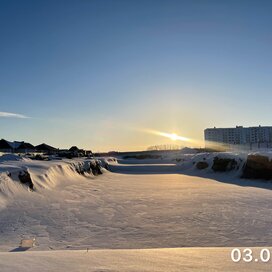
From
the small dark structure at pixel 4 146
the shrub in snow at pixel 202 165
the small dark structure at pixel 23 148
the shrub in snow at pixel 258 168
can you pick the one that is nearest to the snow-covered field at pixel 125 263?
the shrub in snow at pixel 258 168

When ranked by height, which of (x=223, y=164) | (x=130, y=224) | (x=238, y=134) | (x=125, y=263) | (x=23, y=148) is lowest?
(x=130, y=224)

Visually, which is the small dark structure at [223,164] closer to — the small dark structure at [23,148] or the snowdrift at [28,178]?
the snowdrift at [28,178]

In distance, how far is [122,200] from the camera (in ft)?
48.7

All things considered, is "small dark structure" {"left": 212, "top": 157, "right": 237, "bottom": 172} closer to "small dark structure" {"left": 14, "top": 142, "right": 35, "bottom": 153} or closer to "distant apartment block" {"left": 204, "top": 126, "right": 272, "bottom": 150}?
"small dark structure" {"left": 14, "top": 142, "right": 35, "bottom": 153}

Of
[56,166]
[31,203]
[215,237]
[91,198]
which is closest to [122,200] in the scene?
[91,198]

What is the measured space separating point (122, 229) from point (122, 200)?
16.0ft

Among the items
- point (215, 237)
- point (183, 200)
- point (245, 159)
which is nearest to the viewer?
point (215, 237)

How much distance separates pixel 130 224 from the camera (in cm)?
1056

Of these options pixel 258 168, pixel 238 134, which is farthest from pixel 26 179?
pixel 238 134

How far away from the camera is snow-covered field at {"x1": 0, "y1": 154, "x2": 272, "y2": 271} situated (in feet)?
17.4

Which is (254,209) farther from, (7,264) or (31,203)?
(7,264)

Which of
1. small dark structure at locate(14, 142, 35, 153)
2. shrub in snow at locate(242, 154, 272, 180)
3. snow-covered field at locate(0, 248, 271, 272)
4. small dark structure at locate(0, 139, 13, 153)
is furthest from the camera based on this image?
small dark structure at locate(14, 142, 35, 153)

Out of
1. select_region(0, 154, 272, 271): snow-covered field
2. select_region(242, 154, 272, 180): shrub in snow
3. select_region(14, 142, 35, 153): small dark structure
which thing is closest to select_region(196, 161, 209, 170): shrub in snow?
select_region(242, 154, 272, 180): shrub in snow

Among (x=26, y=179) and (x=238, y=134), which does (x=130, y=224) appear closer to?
(x=26, y=179)
